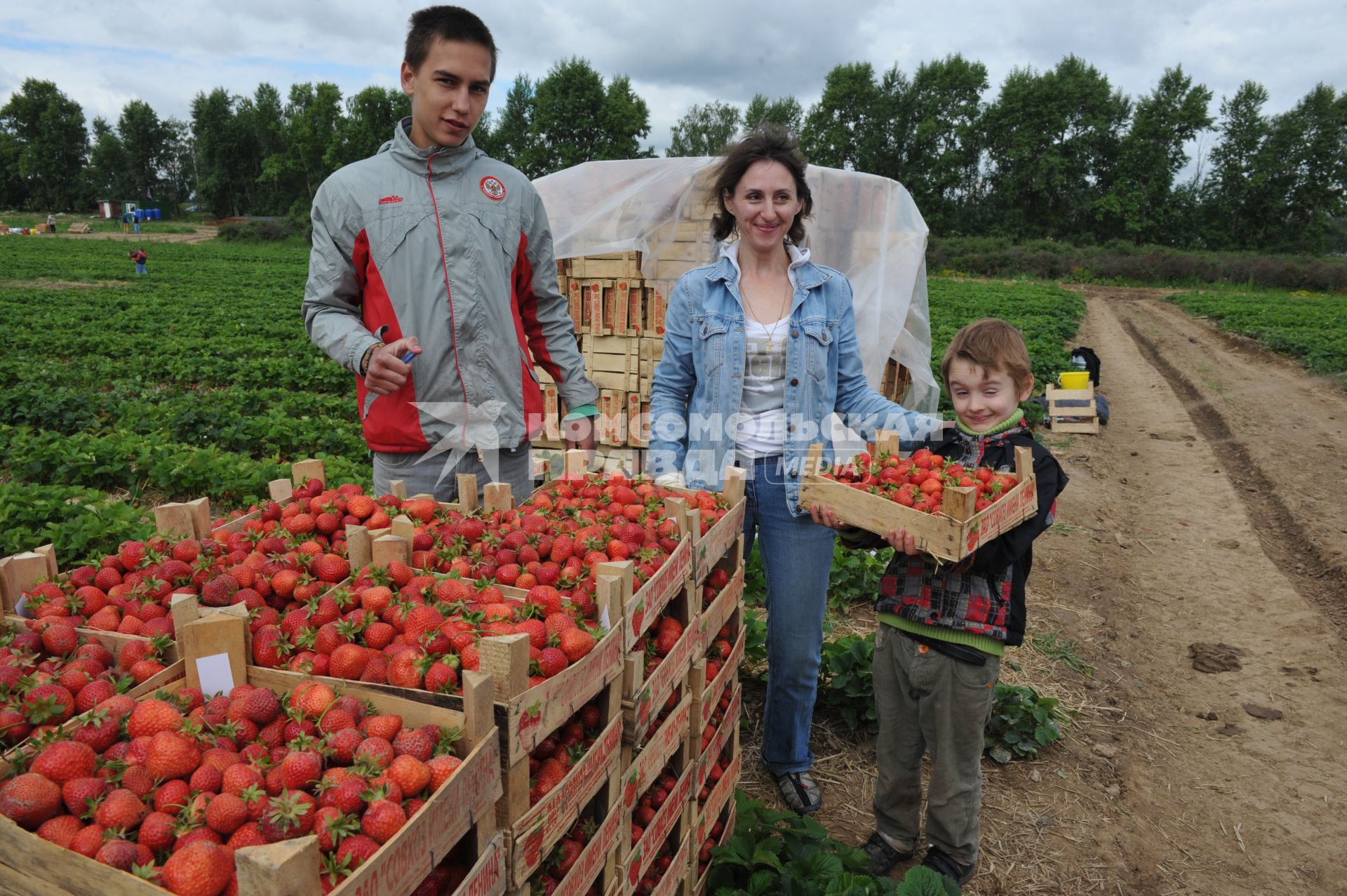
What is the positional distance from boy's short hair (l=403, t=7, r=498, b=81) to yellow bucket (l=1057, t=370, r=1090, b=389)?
439 inches

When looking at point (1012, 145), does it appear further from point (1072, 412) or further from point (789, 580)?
point (789, 580)

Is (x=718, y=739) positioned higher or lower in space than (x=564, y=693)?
lower

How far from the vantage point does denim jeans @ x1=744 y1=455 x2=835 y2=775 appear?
11.1 ft

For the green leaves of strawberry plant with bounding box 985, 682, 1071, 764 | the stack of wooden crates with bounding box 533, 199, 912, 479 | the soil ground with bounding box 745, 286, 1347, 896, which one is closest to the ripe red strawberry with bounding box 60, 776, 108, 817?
the soil ground with bounding box 745, 286, 1347, 896

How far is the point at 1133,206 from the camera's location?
205ft

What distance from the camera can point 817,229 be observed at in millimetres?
6969

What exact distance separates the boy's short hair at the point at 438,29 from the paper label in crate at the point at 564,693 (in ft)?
6.97

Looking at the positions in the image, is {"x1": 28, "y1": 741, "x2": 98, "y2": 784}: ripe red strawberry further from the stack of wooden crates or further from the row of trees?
the row of trees

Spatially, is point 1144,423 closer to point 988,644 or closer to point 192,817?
point 988,644

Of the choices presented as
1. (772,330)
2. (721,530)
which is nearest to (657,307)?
(772,330)

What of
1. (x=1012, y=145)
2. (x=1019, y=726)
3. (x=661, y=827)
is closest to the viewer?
(x=661, y=827)

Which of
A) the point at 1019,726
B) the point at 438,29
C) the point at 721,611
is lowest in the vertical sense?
the point at 1019,726

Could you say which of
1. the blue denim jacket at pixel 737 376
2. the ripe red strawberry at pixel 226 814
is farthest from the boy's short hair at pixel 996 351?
the ripe red strawberry at pixel 226 814

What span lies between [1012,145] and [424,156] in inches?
3032
